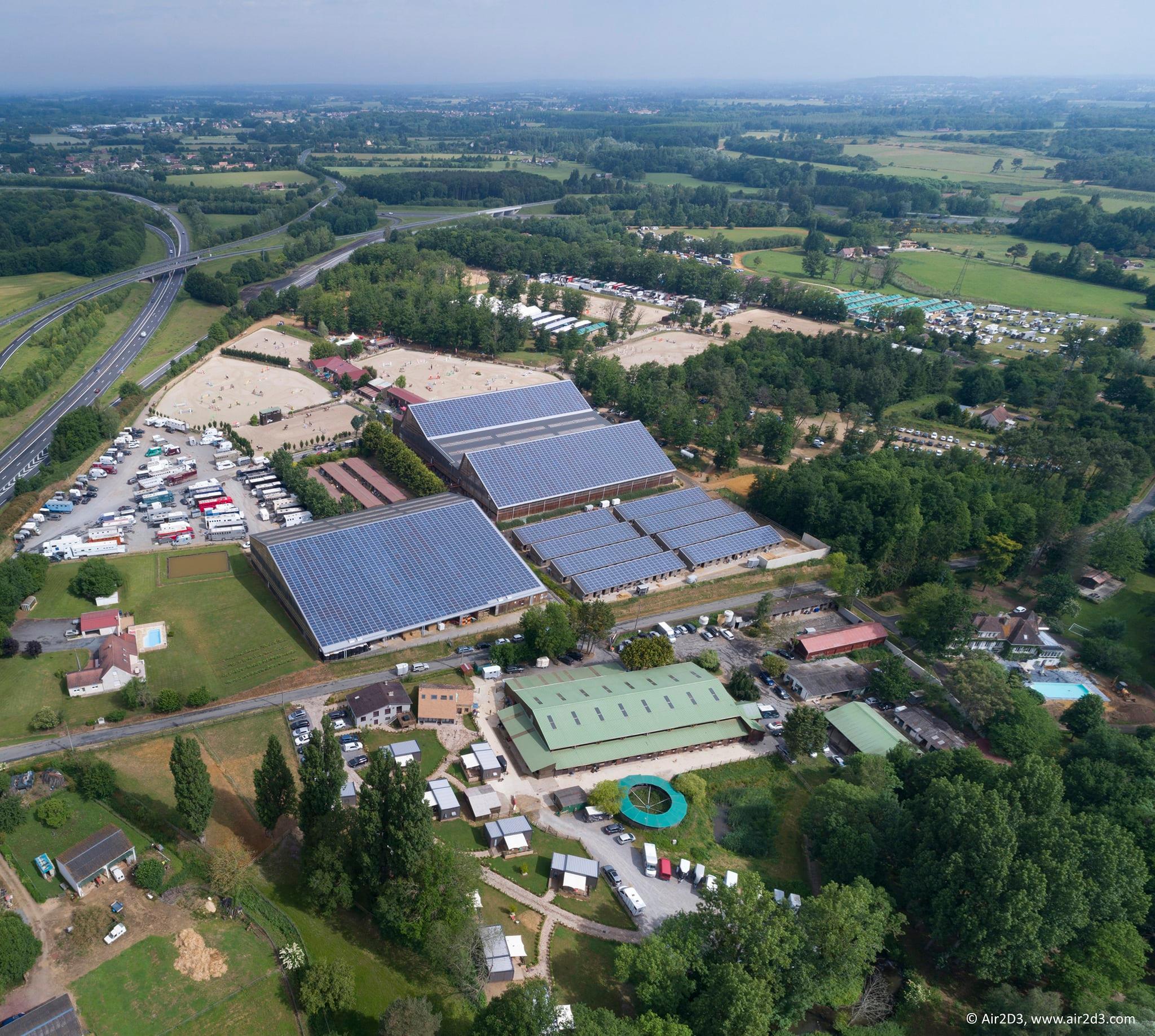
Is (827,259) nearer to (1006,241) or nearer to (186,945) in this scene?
(1006,241)

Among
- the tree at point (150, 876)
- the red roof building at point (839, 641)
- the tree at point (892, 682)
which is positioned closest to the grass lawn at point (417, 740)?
the tree at point (150, 876)

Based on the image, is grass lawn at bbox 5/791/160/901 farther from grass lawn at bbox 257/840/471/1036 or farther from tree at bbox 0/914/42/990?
grass lawn at bbox 257/840/471/1036

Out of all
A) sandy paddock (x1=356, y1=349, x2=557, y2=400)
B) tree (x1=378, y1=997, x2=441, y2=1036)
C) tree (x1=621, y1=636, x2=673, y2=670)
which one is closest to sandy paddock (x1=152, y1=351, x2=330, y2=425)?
sandy paddock (x1=356, y1=349, x2=557, y2=400)

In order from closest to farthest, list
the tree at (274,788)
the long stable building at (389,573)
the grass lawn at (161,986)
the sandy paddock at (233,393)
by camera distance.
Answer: the grass lawn at (161,986)
the tree at (274,788)
the long stable building at (389,573)
the sandy paddock at (233,393)

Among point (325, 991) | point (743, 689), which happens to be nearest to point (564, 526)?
point (743, 689)

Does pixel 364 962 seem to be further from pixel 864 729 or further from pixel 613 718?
pixel 864 729

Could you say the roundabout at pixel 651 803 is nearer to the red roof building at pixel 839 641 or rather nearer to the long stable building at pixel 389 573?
the red roof building at pixel 839 641
